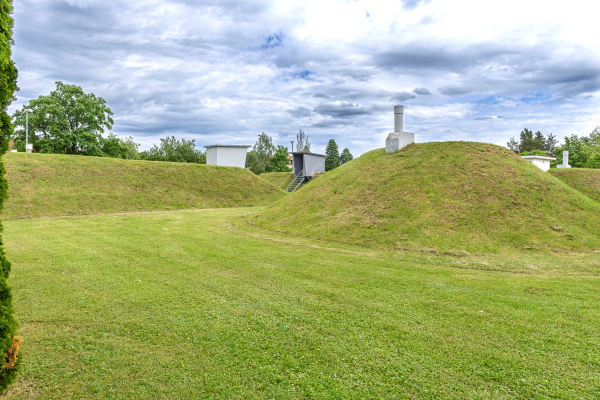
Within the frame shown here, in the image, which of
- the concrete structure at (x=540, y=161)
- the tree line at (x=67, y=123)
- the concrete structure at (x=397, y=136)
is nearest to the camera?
the concrete structure at (x=397, y=136)

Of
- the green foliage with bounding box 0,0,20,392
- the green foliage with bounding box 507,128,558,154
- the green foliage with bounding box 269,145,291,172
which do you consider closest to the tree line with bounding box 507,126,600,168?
the green foliage with bounding box 507,128,558,154

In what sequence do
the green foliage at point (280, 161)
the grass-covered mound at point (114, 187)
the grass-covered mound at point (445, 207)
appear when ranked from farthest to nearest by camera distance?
1. the green foliage at point (280, 161)
2. the grass-covered mound at point (114, 187)
3. the grass-covered mound at point (445, 207)

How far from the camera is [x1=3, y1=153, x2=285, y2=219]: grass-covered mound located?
20.6 meters

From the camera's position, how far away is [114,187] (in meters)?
25.2

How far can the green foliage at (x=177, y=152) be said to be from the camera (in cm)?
4975

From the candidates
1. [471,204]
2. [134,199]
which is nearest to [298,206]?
[471,204]

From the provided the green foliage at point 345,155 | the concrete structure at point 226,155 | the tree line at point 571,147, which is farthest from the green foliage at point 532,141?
the concrete structure at point 226,155

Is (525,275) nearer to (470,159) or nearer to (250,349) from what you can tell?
(250,349)

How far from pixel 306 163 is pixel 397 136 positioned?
22944mm

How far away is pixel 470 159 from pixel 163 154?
149ft

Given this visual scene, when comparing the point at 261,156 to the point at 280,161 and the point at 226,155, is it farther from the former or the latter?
the point at 226,155

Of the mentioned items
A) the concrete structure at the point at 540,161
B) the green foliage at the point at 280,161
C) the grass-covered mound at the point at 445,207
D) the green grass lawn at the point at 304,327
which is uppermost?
the green foliage at the point at 280,161

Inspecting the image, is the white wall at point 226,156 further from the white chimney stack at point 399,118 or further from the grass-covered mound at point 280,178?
the white chimney stack at point 399,118

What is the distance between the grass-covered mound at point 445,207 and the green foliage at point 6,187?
9.20 m
